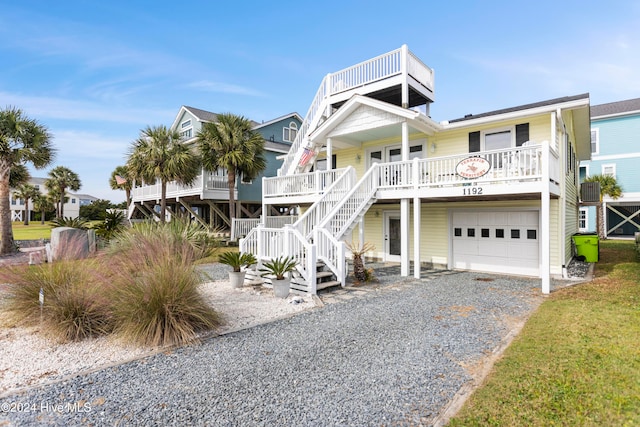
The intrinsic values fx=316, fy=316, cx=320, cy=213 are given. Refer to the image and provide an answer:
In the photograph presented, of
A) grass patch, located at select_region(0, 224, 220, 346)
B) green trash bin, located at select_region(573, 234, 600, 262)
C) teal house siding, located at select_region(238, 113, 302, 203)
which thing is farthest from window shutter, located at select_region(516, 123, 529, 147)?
teal house siding, located at select_region(238, 113, 302, 203)

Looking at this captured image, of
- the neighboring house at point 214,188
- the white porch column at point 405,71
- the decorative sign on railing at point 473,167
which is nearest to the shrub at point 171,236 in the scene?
the neighboring house at point 214,188

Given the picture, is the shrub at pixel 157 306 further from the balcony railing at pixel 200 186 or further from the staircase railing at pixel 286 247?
the balcony railing at pixel 200 186

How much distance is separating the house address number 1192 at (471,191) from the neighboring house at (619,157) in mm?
22808

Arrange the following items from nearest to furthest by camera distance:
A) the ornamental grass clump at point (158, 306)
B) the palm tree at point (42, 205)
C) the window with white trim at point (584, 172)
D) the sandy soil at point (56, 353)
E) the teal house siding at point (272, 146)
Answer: the sandy soil at point (56, 353) < the ornamental grass clump at point (158, 306) < the teal house siding at point (272, 146) < the window with white trim at point (584, 172) < the palm tree at point (42, 205)

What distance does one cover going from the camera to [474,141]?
456 inches

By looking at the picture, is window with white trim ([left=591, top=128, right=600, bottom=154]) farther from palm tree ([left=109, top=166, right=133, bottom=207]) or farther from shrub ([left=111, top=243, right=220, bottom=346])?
palm tree ([left=109, top=166, right=133, bottom=207])

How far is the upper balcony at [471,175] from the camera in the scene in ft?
28.0

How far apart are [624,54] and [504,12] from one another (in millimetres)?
4039

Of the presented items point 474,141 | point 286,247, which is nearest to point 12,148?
point 286,247

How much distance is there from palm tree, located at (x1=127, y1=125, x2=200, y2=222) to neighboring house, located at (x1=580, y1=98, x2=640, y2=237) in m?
30.1

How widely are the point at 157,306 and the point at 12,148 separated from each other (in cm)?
1605

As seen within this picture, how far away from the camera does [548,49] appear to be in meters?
10.7

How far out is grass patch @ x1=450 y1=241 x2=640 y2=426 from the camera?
2.95 m

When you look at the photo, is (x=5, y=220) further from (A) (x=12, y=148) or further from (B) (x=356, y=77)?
(B) (x=356, y=77)
